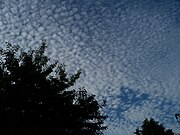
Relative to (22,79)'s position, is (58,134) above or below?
below

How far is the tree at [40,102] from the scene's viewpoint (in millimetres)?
12672

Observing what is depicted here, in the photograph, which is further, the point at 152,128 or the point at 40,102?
the point at 152,128

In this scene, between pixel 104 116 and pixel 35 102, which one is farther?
pixel 104 116

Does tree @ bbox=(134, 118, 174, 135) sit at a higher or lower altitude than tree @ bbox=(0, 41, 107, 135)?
higher

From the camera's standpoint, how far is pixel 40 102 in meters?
13.4

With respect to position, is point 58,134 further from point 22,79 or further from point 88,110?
point 22,79

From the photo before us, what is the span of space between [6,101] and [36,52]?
3.34 m

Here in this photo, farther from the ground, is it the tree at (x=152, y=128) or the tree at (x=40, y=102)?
the tree at (x=152, y=128)

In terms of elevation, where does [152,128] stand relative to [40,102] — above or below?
above

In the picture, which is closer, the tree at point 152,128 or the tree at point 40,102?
the tree at point 40,102

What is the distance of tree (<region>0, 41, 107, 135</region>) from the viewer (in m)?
12.7

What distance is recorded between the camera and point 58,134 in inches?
530

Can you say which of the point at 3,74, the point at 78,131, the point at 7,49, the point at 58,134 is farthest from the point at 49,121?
the point at 7,49

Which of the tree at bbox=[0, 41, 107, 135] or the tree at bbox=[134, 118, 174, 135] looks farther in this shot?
the tree at bbox=[134, 118, 174, 135]
